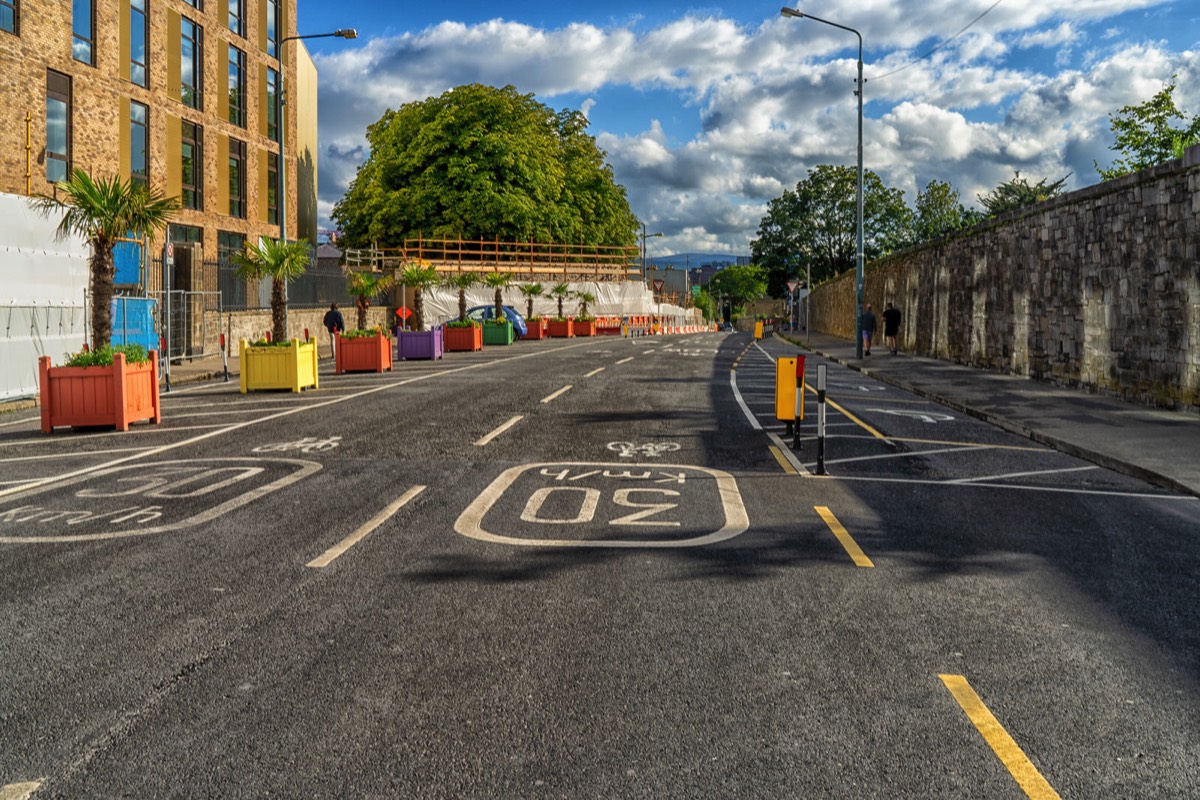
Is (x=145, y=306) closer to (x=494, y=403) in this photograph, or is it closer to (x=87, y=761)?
(x=494, y=403)

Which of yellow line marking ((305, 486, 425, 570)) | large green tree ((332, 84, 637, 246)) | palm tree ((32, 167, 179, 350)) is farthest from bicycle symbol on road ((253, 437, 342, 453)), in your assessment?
large green tree ((332, 84, 637, 246))

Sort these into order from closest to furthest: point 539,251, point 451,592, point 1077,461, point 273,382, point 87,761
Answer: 1. point 87,761
2. point 451,592
3. point 1077,461
4. point 273,382
5. point 539,251

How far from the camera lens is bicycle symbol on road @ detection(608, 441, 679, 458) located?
474 inches

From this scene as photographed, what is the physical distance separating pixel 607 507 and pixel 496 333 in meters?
35.6

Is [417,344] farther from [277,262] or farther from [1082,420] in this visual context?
[1082,420]

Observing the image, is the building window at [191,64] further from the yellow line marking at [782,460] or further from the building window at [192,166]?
the yellow line marking at [782,460]

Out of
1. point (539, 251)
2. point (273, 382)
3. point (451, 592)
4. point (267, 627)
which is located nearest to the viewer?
point (267, 627)

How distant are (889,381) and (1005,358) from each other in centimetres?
308

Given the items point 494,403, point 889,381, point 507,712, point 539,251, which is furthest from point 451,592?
point 539,251

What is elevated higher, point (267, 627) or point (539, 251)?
point (539, 251)

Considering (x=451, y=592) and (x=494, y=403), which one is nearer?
(x=451, y=592)

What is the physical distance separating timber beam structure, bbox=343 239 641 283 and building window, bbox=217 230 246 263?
46.3ft

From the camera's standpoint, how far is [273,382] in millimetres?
20250

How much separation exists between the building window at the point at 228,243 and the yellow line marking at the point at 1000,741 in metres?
34.0
